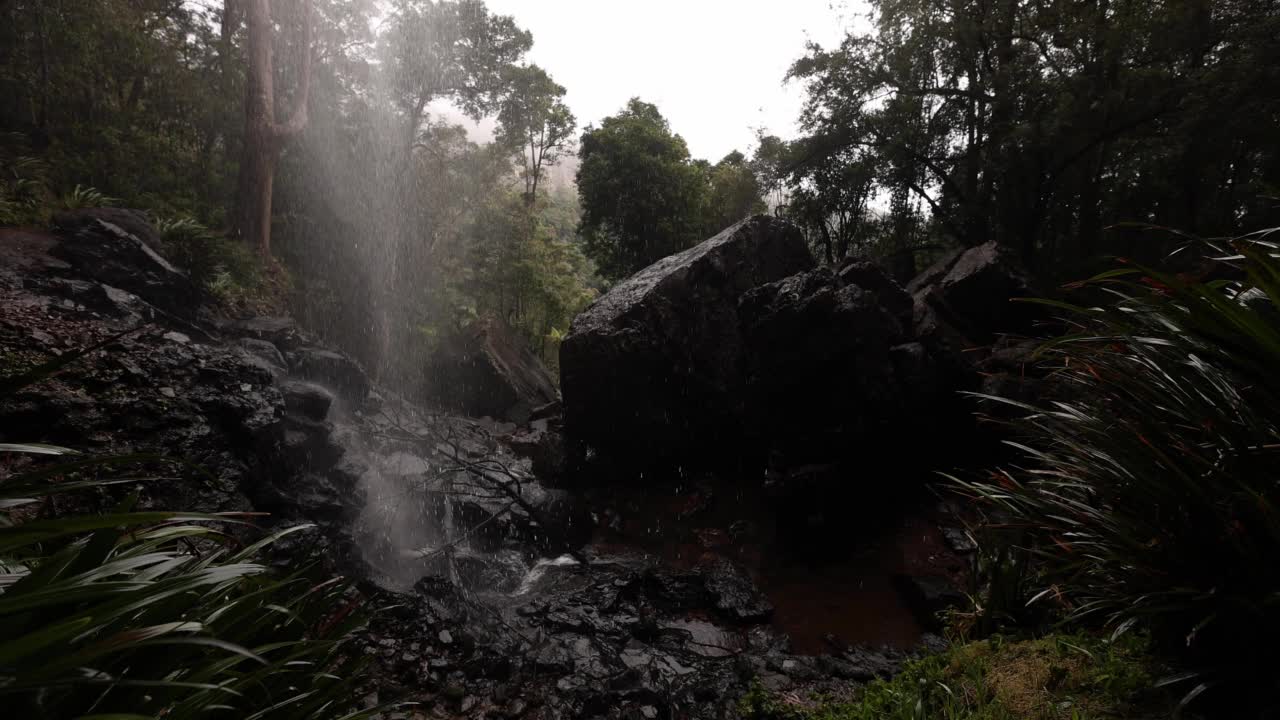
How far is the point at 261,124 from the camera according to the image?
12.0 m

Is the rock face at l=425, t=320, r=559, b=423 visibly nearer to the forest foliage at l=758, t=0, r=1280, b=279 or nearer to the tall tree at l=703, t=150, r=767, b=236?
the tall tree at l=703, t=150, r=767, b=236

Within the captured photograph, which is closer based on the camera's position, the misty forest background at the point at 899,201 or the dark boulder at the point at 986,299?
the misty forest background at the point at 899,201

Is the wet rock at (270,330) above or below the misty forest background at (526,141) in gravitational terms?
below

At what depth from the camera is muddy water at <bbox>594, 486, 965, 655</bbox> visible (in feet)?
18.9

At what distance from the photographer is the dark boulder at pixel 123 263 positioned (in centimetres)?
753

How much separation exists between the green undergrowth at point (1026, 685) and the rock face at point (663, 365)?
22.8ft

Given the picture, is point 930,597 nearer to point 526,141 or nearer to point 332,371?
point 332,371

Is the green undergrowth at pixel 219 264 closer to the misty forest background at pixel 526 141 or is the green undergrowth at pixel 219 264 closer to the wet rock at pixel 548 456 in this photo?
the misty forest background at pixel 526 141

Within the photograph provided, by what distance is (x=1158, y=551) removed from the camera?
1771 mm

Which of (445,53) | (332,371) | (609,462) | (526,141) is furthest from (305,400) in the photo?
(526,141)

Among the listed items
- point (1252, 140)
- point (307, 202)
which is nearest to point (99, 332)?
point (307, 202)

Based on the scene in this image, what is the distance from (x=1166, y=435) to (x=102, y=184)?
1599 cm

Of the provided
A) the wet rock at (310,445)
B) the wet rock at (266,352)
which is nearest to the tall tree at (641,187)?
the wet rock at (266,352)

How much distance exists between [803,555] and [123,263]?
470 inches
